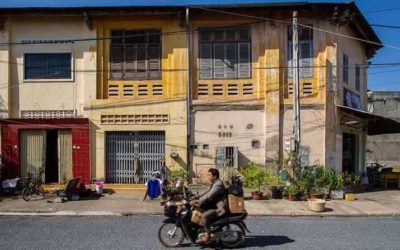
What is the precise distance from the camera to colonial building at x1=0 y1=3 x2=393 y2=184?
20.7m

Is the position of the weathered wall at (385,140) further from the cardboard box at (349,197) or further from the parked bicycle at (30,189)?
the parked bicycle at (30,189)

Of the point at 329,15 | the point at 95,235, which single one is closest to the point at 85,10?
the point at 329,15

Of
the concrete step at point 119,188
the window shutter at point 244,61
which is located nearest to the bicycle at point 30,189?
the concrete step at point 119,188

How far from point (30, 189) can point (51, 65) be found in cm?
527

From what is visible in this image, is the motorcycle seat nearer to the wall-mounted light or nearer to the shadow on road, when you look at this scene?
the shadow on road

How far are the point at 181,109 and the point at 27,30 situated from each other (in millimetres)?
7055

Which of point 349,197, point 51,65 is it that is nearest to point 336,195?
point 349,197

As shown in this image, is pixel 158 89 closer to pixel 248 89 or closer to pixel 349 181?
pixel 248 89

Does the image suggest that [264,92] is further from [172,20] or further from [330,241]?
[330,241]

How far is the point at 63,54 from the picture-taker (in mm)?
20969

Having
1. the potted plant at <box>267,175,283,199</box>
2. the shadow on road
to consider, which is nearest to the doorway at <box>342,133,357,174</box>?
the potted plant at <box>267,175,283,199</box>

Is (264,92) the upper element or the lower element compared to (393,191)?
upper

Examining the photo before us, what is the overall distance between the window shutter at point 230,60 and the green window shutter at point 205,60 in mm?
653

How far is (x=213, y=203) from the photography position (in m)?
10.8
